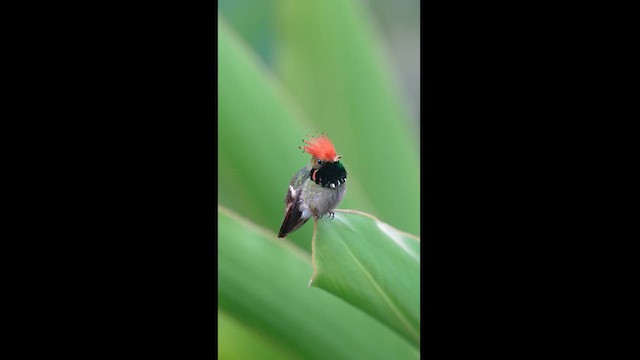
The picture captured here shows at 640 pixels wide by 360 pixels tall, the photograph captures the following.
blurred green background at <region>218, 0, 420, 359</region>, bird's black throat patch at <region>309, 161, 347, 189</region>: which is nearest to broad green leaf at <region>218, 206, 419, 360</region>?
blurred green background at <region>218, 0, 420, 359</region>

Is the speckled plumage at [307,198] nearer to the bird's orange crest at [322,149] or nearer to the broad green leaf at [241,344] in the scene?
the bird's orange crest at [322,149]

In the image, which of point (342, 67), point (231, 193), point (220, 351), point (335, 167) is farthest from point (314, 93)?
point (220, 351)

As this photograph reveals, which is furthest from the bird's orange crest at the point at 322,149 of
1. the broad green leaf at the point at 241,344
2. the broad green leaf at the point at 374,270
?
the broad green leaf at the point at 241,344

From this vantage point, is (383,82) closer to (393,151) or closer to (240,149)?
(393,151)

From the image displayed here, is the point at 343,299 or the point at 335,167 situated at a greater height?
the point at 335,167

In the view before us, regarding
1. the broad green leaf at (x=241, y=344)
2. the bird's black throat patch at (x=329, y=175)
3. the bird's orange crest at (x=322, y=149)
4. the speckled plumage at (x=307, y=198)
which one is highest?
the bird's orange crest at (x=322, y=149)

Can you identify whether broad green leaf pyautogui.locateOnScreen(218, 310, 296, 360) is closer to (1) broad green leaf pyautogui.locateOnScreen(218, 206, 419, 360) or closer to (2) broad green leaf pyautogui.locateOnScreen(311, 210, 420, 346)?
(1) broad green leaf pyautogui.locateOnScreen(218, 206, 419, 360)

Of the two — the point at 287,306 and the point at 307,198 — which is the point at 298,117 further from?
the point at 287,306
